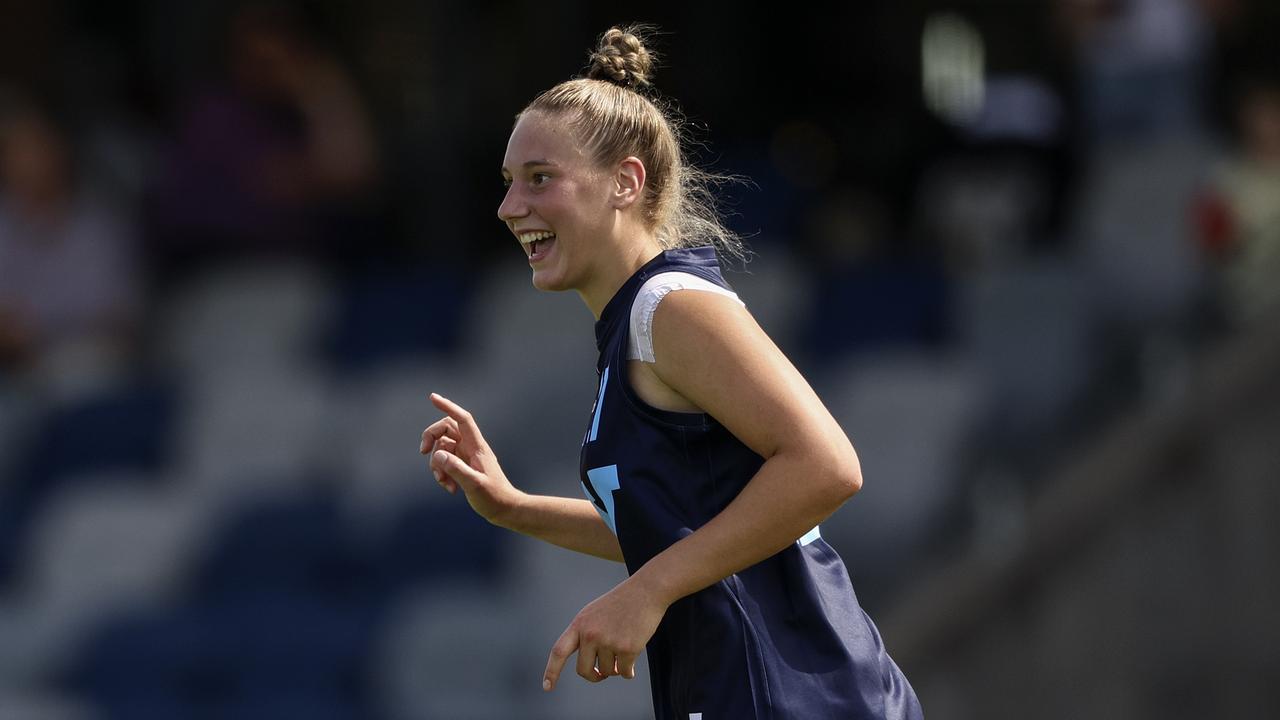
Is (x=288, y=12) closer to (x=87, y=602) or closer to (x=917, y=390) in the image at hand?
→ (x=87, y=602)

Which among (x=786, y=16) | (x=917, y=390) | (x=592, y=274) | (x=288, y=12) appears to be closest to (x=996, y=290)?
(x=917, y=390)

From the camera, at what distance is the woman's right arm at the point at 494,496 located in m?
2.57

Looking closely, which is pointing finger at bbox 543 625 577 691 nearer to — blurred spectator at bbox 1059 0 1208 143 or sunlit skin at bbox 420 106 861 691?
sunlit skin at bbox 420 106 861 691

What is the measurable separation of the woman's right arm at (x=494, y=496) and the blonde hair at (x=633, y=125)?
0.40 m

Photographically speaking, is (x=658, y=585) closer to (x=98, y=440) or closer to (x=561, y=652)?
(x=561, y=652)

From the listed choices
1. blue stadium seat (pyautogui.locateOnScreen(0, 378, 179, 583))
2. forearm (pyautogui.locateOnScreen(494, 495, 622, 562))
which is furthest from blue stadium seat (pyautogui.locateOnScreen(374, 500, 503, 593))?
forearm (pyautogui.locateOnScreen(494, 495, 622, 562))

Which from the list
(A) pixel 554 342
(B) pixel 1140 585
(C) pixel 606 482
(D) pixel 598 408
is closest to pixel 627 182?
(D) pixel 598 408

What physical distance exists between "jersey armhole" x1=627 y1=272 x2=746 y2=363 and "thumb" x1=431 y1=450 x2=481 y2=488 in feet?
1.04

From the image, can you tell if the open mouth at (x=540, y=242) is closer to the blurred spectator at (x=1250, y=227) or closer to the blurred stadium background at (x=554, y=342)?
the blurred stadium background at (x=554, y=342)

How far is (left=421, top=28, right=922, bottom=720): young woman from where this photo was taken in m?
2.21

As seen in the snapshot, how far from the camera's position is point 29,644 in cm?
648

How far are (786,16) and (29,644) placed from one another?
4401 mm

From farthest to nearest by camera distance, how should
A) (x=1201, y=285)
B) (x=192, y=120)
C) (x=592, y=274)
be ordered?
(x=192, y=120) → (x=1201, y=285) → (x=592, y=274)

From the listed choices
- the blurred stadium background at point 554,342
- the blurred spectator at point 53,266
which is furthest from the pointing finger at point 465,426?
the blurred spectator at point 53,266
